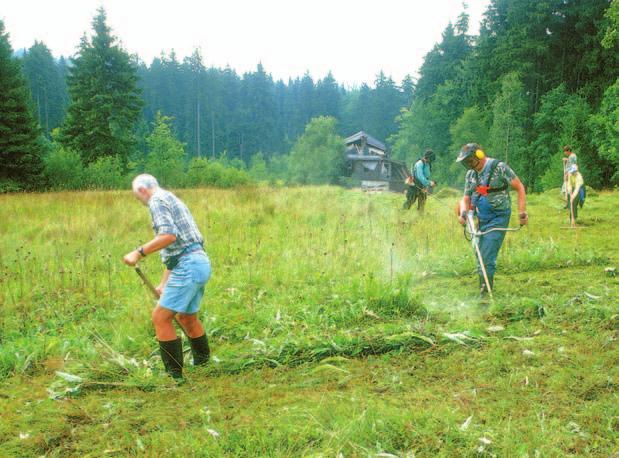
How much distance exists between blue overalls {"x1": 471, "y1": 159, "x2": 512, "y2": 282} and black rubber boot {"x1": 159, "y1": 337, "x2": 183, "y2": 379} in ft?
12.8

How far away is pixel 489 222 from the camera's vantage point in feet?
19.9

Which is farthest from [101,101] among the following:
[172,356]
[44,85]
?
[44,85]

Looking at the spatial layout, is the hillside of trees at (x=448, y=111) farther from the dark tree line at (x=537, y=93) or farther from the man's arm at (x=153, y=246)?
the man's arm at (x=153, y=246)

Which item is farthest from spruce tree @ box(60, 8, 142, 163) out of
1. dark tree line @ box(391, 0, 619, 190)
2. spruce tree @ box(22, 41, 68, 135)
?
spruce tree @ box(22, 41, 68, 135)

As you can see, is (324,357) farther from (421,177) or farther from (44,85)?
(44,85)

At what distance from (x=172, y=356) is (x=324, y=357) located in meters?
1.42

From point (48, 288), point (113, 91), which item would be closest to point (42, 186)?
point (113, 91)

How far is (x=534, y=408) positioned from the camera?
342 cm

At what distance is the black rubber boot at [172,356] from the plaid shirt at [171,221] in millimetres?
731

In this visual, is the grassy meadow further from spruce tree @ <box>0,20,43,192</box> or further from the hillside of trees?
the hillside of trees

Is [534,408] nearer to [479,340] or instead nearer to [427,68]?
[479,340]

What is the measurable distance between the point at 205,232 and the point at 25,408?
6.42 metres

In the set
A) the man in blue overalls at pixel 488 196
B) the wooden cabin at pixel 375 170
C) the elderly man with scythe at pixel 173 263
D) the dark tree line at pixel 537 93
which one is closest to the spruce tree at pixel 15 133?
the elderly man with scythe at pixel 173 263

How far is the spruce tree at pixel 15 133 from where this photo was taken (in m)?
23.8
